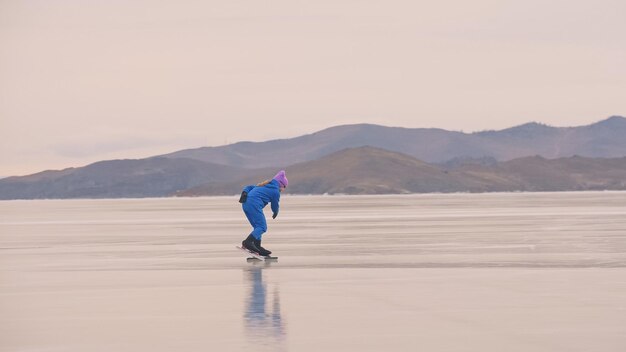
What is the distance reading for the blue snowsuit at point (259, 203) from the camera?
2617 cm

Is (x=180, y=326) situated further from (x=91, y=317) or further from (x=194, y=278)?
(x=194, y=278)

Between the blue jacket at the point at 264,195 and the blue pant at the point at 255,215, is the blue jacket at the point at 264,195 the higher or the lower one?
the higher one

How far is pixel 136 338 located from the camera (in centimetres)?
1242

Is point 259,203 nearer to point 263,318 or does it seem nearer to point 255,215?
point 255,215

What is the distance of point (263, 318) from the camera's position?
13992 millimetres

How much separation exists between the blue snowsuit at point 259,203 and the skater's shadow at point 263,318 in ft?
21.9

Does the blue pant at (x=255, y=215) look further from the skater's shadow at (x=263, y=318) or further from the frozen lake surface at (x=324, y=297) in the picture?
the skater's shadow at (x=263, y=318)

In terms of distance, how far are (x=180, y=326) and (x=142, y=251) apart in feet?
50.6

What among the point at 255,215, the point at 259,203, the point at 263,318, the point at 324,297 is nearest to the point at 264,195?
the point at 259,203

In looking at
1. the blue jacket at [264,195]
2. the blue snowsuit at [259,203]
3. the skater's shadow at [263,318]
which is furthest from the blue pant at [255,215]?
the skater's shadow at [263,318]

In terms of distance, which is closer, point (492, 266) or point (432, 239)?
point (492, 266)

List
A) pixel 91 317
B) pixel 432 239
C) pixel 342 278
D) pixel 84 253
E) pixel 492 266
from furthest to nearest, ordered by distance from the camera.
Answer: pixel 432 239, pixel 84 253, pixel 492 266, pixel 342 278, pixel 91 317

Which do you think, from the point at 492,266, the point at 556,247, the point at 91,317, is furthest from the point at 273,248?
the point at 91,317

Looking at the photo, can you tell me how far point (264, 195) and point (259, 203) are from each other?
14.8 inches
